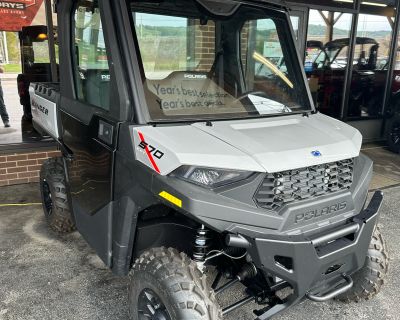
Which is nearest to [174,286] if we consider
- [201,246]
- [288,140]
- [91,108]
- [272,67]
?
[201,246]

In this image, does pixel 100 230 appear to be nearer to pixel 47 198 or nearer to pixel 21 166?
pixel 47 198

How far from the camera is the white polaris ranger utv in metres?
2.03

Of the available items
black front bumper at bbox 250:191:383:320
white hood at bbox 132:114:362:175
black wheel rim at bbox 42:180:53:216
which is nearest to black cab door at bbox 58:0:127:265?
white hood at bbox 132:114:362:175

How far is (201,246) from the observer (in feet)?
7.22

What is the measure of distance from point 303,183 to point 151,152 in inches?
32.2

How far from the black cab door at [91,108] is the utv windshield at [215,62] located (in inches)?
8.4

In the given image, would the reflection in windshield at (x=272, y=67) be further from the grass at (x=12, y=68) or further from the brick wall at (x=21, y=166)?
the grass at (x=12, y=68)

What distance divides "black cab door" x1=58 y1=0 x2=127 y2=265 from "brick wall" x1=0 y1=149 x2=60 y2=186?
237cm

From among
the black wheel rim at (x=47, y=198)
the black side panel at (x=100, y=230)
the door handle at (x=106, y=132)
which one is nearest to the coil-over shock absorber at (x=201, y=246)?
the black side panel at (x=100, y=230)

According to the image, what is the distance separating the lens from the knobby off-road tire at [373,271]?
2.74m

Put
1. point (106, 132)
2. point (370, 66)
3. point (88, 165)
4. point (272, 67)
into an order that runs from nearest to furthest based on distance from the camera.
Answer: point (106, 132) → point (88, 165) → point (272, 67) → point (370, 66)

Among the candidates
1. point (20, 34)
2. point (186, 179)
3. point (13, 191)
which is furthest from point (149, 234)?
point (20, 34)

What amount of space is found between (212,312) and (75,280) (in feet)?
5.04

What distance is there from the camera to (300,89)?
9.67 ft
